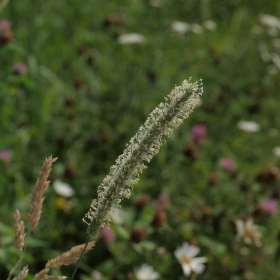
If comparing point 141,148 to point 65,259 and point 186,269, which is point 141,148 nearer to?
point 65,259

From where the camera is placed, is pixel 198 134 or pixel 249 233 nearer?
pixel 249 233

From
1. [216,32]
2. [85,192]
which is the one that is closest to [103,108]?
[85,192]

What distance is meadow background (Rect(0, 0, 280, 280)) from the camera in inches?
89.0

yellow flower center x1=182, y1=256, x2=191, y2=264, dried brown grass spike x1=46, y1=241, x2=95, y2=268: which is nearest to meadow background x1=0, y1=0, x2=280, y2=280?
yellow flower center x1=182, y1=256, x2=191, y2=264

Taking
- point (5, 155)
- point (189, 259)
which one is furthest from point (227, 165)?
point (5, 155)

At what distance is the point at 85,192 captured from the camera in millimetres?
2566

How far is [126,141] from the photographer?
3.02 metres

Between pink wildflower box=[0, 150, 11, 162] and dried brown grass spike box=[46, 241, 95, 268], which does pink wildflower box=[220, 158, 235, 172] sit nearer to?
pink wildflower box=[0, 150, 11, 162]

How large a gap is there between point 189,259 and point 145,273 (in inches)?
10.3

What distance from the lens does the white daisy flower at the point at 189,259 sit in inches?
84.7

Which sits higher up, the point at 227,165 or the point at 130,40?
the point at 130,40

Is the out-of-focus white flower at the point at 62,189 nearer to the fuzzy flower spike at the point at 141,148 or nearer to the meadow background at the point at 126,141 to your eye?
the meadow background at the point at 126,141

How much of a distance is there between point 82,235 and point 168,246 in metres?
0.54

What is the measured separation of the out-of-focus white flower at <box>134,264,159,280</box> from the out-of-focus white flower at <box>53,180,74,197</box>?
0.62 meters
